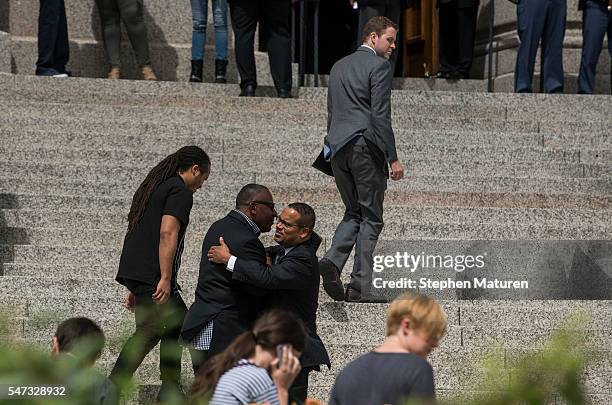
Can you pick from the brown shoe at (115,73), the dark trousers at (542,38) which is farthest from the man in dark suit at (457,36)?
the brown shoe at (115,73)

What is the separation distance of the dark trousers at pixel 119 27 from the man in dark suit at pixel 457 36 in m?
3.10

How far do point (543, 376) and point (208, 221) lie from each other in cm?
761

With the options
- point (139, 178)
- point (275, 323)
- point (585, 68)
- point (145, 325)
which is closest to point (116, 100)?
point (139, 178)

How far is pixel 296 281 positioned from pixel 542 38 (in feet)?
26.8

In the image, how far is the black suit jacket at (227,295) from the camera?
5.21 meters

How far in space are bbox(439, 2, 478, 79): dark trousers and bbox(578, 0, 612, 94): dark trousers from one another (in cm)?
128

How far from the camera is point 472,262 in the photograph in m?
7.78

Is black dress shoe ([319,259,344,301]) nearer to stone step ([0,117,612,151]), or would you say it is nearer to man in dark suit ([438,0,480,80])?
stone step ([0,117,612,151])

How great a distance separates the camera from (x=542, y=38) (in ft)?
41.8

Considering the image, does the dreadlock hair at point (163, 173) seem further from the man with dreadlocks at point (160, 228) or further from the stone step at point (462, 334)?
the stone step at point (462, 334)

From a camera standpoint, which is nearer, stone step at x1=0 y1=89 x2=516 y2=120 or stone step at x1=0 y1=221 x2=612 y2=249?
stone step at x1=0 y1=221 x2=612 y2=249

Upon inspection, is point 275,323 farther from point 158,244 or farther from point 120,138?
point 120,138

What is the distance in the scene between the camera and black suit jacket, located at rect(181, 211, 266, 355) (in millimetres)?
5215

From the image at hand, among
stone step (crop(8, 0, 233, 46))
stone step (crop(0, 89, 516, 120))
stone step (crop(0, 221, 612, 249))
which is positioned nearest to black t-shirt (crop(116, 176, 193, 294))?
stone step (crop(0, 221, 612, 249))
